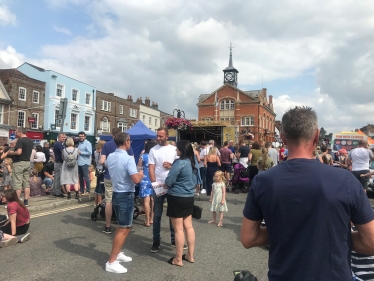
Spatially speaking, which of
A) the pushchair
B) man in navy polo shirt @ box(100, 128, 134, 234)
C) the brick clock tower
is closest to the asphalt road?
man in navy polo shirt @ box(100, 128, 134, 234)

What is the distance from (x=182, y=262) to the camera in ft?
13.9

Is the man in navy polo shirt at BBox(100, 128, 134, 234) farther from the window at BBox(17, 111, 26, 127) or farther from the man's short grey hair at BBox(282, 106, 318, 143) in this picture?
the window at BBox(17, 111, 26, 127)

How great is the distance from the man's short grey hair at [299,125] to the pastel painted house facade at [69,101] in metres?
30.1

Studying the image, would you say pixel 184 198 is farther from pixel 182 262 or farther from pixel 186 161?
pixel 182 262

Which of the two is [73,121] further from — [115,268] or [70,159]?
[115,268]

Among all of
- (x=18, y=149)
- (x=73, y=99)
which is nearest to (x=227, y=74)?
(x=73, y=99)

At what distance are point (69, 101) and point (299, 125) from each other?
3399cm

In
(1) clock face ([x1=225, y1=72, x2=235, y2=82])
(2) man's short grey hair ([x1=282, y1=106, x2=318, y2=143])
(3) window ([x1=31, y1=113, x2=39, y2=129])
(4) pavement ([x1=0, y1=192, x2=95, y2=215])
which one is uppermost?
(1) clock face ([x1=225, y1=72, x2=235, y2=82])

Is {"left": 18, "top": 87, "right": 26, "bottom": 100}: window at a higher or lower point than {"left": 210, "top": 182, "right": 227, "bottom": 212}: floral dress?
higher

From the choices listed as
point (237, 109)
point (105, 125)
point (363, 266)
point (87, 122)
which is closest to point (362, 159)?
point (363, 266)

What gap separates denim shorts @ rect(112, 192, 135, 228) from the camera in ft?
13.2

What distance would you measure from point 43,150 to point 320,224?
39.1 ft

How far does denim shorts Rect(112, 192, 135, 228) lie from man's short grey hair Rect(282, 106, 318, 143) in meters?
2.91

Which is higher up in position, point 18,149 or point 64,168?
point 18,149
